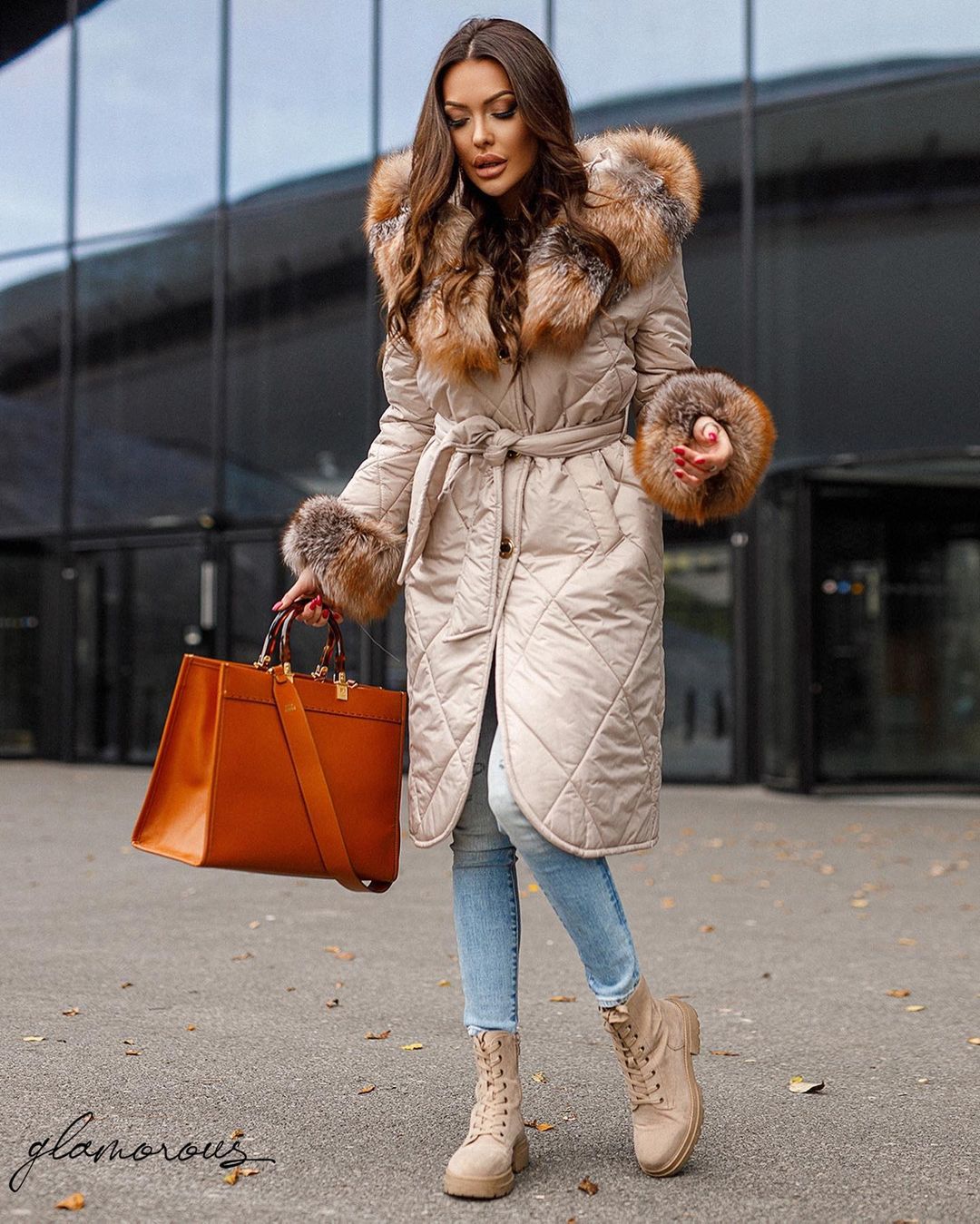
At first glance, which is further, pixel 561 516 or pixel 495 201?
pixel 495 201

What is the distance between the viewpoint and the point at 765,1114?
3072mm

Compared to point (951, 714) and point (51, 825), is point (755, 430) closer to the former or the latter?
point (51, 825)

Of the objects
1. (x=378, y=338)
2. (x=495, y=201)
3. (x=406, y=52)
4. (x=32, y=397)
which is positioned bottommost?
(x=495, y=201)

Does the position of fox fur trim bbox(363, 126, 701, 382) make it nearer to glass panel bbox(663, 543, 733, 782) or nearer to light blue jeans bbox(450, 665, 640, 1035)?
light blue jeans bbox(450, 665, 640, 1035)

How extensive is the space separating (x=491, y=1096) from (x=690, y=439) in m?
1.19

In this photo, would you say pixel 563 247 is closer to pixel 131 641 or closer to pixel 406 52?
pixel 406 52

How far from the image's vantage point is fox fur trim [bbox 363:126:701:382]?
265 cm

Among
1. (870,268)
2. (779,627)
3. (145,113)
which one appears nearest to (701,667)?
(779,627)

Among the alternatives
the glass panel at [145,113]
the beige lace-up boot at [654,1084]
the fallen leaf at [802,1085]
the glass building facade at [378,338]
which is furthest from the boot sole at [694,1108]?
the glass panel at [145,113]

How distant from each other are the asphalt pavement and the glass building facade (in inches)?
218

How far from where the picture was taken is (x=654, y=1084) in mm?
2660

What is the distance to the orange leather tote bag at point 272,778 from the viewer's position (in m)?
2.62

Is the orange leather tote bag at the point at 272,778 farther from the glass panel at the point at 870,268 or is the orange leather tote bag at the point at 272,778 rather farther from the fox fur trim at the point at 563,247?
the glass panel at the point at 870,268

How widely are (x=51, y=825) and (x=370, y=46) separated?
864 cm
